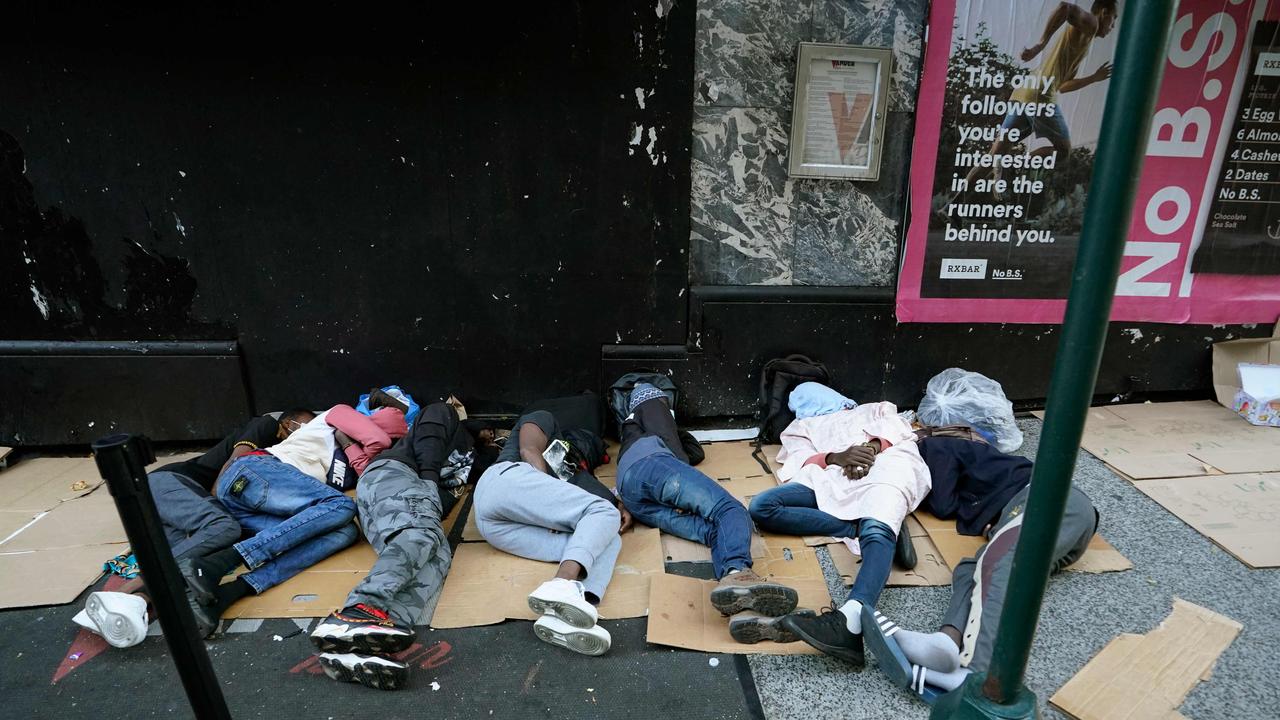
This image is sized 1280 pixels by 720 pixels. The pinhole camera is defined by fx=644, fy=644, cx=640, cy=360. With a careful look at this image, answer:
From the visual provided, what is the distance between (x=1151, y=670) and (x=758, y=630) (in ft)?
4.26

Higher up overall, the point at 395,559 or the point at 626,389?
the point at 626,389

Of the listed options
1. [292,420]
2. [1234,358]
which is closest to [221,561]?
[292,420]

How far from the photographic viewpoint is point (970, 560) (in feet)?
8.29

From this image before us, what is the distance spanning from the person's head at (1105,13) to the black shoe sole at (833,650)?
368cm

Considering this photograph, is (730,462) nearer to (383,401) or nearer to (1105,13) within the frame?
(383,401)

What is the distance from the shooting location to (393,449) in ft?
10.2

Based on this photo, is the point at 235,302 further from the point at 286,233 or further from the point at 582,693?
the point at 582,693

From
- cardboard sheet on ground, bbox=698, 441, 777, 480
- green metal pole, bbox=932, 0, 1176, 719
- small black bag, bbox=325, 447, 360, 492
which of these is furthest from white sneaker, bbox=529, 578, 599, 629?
small black bag, bbox=325, 447, 360, 492

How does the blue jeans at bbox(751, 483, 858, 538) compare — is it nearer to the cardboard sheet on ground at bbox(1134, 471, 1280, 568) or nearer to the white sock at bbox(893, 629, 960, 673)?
the white sock at bbox(893, 629, 960, 673)

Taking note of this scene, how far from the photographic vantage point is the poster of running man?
3625 mm

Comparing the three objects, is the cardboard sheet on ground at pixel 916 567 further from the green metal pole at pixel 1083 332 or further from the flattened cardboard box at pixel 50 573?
the flattened cardboard box at pixel 50 573

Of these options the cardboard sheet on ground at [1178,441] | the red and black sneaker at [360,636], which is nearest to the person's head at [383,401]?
the red and black sneaker at [360,636]

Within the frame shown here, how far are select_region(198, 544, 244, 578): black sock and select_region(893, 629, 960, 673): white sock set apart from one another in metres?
2.50

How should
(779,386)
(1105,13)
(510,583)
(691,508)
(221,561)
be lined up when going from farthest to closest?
(779,386), (1105,13), (691,508), (510,583), (221,561)
